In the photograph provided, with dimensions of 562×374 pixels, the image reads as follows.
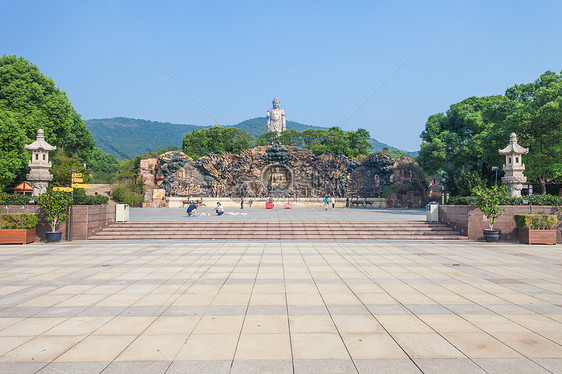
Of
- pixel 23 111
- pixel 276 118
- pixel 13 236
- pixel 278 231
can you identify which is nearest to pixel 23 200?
pixel 13 236

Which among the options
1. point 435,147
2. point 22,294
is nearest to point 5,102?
point 22,294

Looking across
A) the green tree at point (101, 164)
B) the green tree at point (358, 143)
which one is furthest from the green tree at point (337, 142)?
the green tree at point (101, 164)

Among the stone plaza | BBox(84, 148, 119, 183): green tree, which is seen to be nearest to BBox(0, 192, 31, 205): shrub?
the stone plaza

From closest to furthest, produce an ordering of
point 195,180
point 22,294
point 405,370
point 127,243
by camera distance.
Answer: point 405,370 → point 22,294 → point 127,243 → point 195,180

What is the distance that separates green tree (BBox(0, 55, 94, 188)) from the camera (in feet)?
97.9

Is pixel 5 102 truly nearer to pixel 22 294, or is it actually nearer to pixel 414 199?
pixel 22 294

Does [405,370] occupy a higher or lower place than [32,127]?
lower

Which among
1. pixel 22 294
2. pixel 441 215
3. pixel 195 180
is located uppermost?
pixel 195 180

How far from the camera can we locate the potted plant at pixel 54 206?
16.0 m

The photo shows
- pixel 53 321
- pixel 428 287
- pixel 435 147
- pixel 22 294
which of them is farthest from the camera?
pixel 435 147

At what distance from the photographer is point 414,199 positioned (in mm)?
47375

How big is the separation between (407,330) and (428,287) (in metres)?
3.16

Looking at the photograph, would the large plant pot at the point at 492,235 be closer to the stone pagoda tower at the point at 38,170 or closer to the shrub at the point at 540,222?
the shrub at the point at 540,222

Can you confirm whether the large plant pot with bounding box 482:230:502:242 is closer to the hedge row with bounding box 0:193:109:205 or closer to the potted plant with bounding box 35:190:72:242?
the hedge row with bounding box 0:193:109:205
